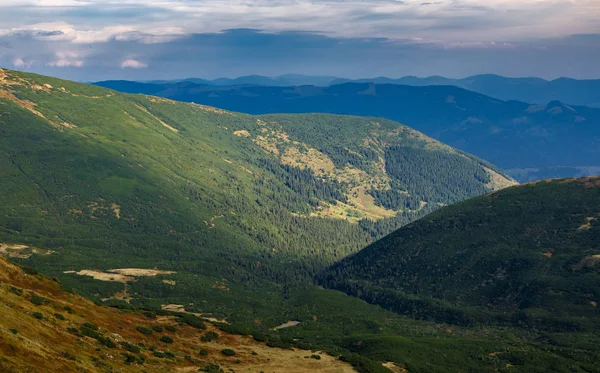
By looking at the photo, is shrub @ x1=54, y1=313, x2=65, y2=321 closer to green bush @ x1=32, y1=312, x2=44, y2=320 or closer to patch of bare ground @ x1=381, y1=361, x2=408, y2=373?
green bush @ x1=32, y1=312, x2=44, y2=320

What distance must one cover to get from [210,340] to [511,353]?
94802 millimetres

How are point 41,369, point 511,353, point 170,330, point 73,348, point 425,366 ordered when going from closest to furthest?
point 41,369, point 73,348, point 170,330, point 425,366, point 511,353

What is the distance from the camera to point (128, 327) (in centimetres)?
11169

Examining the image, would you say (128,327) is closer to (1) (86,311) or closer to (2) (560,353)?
(1) (86,311)

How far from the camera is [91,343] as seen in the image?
89.2 m

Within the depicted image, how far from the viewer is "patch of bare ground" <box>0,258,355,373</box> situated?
70438 millimetres

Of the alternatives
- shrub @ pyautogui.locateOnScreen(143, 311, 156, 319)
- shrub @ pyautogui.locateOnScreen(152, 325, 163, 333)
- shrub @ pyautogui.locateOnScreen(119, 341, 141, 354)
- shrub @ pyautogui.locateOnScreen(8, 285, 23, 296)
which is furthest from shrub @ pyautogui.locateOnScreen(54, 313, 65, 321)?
shrub @ pyautogui.locateOnScreen(143, 311, 156, 319)

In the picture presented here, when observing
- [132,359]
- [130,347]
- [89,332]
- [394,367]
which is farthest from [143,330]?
[394,367]

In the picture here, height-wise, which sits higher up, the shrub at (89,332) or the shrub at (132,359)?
the shrub at (89,332)

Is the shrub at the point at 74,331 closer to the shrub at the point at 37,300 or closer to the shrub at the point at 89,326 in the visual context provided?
the shrub at the point at 89,326

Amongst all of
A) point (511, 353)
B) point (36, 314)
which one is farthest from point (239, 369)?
point (511, 353)

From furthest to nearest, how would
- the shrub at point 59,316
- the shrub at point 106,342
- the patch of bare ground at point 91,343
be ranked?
the shrub at point 59,316 < the shrub at point 106,342 < the patch of bare ground at point 91,343

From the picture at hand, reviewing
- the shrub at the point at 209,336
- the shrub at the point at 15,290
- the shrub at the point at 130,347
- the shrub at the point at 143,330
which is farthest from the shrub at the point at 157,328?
the shrub at the point at 15,290

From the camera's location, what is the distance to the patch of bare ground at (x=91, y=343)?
70.4 metres
